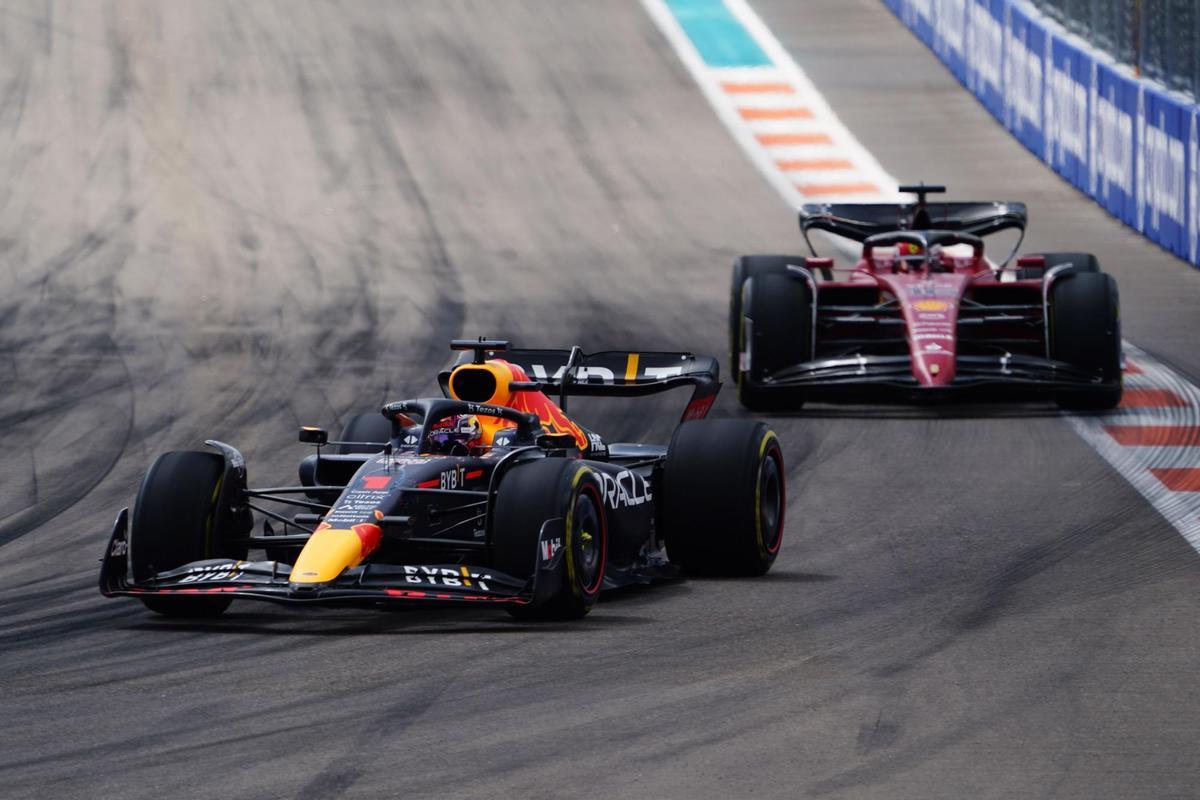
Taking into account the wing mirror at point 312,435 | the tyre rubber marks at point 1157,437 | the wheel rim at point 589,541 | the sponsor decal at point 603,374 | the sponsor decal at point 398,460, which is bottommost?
the tyre rubber marks at point 1157,437

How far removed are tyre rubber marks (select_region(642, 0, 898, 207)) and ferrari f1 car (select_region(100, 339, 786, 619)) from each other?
1682 cm

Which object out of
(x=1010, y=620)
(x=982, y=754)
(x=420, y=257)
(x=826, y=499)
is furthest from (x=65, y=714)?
(x=420, y=257)

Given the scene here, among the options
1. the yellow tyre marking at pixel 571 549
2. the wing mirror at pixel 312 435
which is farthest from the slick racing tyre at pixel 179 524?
the yellow tyre marking at pixel 571 549

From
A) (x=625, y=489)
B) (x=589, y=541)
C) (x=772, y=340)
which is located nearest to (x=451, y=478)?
(x=589, y=541)

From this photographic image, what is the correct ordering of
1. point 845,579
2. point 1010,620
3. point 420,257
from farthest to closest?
1. point 420,257
2. point 845,579
3. point 1010,620

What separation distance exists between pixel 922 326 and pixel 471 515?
23.7 ft

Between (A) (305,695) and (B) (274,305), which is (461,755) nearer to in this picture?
(A) (305,695)

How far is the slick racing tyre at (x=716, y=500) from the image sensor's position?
37.2 ft

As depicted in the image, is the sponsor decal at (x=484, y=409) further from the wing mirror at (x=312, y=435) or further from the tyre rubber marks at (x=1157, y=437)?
the tyre rubber marks at (x=1157, y=437)

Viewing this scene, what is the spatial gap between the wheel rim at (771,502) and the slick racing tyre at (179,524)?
2.74 metres

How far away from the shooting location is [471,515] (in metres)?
10.9

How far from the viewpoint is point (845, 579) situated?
11.4 meters

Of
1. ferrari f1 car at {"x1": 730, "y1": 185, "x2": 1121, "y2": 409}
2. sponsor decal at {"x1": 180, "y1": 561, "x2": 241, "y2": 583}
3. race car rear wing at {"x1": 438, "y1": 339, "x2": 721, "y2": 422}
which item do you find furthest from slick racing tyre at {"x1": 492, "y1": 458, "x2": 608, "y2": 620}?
ferrari f1 car at {"x1": 730, "y1": 185, "x2": 1121, "y2": 409}

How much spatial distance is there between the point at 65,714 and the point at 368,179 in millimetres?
20513
